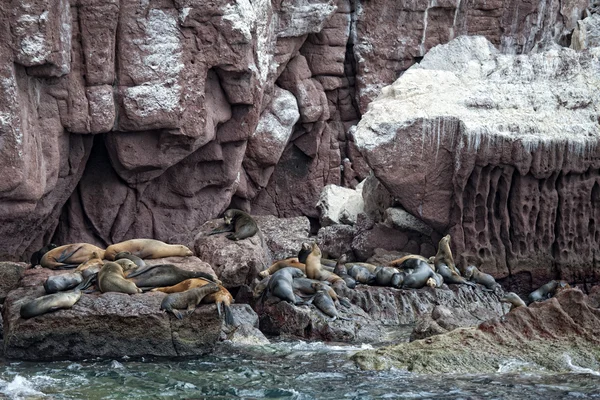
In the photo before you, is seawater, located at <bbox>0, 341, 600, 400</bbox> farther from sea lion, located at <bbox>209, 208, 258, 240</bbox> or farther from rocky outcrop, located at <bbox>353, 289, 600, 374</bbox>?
sea lion, located at <bbox>209, 208, 258, 240</bbox>

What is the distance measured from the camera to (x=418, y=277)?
14180 mm

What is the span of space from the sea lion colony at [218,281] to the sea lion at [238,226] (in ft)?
0.05

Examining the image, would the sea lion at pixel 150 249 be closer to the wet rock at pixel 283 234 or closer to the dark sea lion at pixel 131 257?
the dark sea lion at pixel 131 257

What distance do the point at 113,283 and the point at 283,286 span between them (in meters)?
2.66

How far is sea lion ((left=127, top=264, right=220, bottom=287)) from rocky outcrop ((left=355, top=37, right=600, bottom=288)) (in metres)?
6.32

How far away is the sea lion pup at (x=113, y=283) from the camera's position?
405 inches

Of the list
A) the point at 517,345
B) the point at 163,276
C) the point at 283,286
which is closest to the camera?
the point at 517,345

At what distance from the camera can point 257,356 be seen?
405 inches

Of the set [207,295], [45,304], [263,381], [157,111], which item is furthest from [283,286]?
[157,111]

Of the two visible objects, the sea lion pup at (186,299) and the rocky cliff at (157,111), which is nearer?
the sea lion pup at (186,299)

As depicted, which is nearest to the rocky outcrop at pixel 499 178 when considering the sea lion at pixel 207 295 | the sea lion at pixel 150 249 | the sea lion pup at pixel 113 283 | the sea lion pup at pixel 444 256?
the sea lion pup at pixel 444 256

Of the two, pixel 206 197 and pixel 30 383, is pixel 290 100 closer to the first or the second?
pixel 206 197

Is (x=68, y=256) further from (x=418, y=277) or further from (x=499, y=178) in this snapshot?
(x=499, y=178)

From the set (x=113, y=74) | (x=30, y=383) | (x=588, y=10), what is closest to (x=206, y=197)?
(x=113, y=74)
